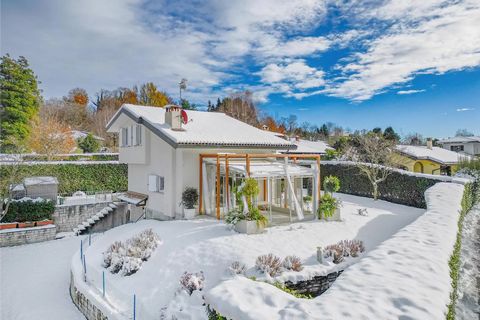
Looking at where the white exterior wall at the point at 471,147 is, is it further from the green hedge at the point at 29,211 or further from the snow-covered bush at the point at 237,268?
the green hedge at the point at 29,211

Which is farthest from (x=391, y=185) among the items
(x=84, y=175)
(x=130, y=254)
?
(x=84, y=175)

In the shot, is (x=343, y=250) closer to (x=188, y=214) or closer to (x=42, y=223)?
(x=188, y=214)

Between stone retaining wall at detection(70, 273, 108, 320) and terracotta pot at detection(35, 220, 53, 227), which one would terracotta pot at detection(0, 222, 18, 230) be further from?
stone retaining wall at detection(70, 273, 108, 320)

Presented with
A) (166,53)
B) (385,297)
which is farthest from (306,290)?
(166,53)

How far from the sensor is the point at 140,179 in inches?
1072

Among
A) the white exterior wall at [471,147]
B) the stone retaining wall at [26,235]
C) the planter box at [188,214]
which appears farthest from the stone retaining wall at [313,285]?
the white exterior wall at [471,147]

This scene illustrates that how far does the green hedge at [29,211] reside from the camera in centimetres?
2610

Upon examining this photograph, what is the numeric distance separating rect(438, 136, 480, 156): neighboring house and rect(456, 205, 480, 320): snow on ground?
64.1 meters

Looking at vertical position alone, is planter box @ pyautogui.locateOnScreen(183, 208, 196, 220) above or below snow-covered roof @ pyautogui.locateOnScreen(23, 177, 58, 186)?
below

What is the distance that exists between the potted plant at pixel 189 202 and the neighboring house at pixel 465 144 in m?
66.1

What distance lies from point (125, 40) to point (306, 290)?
23.4 m

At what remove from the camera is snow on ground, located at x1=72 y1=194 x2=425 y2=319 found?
12328mm

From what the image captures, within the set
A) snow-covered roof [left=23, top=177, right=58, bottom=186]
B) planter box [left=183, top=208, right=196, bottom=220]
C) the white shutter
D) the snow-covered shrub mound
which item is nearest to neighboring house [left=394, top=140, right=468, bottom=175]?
planter box [left=183, top=208, right=196, bottom=220]

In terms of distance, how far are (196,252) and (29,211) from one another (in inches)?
804
